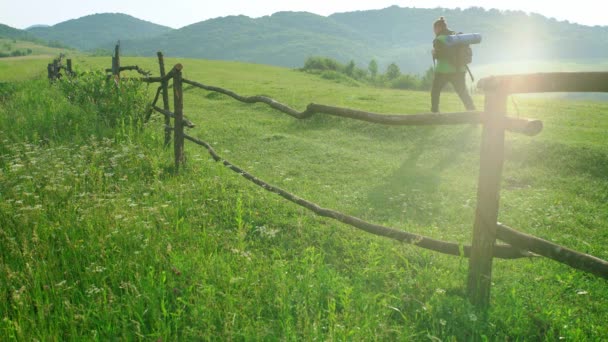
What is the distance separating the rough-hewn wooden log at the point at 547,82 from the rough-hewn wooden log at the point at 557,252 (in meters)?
1.22

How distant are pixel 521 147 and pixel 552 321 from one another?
800 cm

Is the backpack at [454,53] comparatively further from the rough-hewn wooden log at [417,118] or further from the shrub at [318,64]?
the shrub at [318,64]

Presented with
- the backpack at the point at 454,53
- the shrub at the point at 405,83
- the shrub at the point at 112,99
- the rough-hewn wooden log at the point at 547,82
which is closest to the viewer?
the rough-hewn wooden log at the point at 547,82

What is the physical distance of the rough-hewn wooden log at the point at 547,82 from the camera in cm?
317

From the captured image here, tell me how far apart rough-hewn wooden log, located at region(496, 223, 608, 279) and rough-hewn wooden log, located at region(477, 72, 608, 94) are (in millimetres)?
1218

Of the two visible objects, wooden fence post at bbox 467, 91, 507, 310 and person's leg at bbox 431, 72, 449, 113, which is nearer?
wooden fence post at bbox 467, 91, 507, 310

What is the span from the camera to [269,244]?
5.36 metres

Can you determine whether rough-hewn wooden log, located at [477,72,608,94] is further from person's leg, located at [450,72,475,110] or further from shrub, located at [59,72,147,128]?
person's leg, located at [450,72,475,110]

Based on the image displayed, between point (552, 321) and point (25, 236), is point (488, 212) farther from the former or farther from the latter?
point (25, 236)

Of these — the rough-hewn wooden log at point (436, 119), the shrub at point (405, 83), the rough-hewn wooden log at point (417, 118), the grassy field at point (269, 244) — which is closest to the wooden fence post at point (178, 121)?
the grassy field at point (269, 244)

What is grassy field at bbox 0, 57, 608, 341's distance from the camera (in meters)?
3.60

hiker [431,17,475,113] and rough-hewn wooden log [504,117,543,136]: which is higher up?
hiker [431,17,475,113]

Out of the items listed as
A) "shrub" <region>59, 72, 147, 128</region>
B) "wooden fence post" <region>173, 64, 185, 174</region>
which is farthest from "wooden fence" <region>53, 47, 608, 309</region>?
"shrub" <region>59, 72, 147, 128</region>

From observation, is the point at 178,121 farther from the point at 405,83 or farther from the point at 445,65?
the point at 405,83
